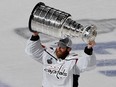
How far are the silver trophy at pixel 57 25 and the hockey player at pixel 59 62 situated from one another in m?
0.20

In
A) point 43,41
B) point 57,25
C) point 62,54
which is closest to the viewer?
point 57,25

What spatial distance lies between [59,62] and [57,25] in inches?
16.4

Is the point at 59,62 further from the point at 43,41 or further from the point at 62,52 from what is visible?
the point at 43,41

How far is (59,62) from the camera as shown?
12.2 ft

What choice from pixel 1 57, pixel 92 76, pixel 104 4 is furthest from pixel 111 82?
pixel 104 4

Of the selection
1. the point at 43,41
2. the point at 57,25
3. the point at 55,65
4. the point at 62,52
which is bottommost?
the point at 43,41

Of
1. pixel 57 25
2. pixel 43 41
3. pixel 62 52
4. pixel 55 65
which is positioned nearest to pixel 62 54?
pixel 62 52

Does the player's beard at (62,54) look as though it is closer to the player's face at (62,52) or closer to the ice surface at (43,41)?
the player's face at (62,52)

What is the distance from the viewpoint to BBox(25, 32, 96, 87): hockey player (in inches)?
144

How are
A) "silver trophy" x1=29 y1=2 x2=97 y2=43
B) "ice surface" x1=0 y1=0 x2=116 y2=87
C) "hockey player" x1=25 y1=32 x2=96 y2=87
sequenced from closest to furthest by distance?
1. "silver trophy" x1=29 y1=2 x2=97 y2=43
2. "hockey player" x1=25 y1=32 x2=96 y2=87
3. "ice surface" x1=0 y1=0 x2=116 y2=87

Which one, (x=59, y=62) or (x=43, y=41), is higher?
(x=59, y=62)

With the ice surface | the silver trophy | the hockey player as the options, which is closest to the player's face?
the hockey player

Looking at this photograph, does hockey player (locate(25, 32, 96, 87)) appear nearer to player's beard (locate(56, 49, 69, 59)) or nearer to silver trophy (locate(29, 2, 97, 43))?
player's beard (locate(56, 49, 69, 59))

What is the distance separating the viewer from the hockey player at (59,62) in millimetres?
3652
